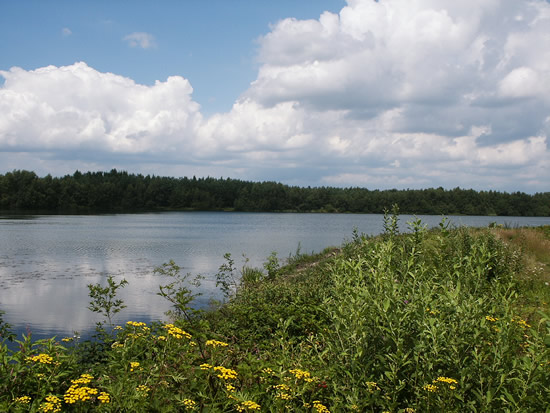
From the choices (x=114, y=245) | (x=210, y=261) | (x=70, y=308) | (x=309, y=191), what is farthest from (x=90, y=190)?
(x=70, y=308)

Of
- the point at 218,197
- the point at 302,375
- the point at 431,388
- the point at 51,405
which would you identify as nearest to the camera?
the point at 51,405

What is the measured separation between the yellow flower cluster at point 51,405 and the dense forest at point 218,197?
268 ft

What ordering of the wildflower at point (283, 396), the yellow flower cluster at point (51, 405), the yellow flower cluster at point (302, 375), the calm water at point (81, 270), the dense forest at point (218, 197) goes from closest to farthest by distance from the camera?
the yellow flower cluster at point (51, 405), the wildflower at point (283, 396), the yellow flower cluster at point (302, 375), the calm water at point (81, 270), the dense forest at point (218, 197)

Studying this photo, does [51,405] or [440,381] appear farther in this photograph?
[440,381]

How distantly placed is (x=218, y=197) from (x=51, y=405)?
128m

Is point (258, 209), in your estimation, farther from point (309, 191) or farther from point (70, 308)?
point (70, 308)

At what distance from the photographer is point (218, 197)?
130m

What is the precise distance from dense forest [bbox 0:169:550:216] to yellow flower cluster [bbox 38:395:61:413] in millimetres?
81632

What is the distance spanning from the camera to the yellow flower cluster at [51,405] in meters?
3.17

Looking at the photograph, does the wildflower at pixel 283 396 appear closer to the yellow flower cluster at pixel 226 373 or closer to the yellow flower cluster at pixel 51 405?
the yellow flower cluster at pixel 226 373

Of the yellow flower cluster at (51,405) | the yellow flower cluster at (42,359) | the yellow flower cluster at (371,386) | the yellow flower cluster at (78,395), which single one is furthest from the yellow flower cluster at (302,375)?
the yellow flower cluster at (42,359)

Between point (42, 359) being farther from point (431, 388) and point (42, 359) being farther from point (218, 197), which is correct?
point (218, 197)

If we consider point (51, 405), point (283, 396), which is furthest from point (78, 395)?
point (283, 396)

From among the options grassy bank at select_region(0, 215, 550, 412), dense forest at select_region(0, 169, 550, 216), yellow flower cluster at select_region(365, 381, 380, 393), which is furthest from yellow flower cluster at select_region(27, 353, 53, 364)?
dense forest at select_region(0, 169, 550, 216)
